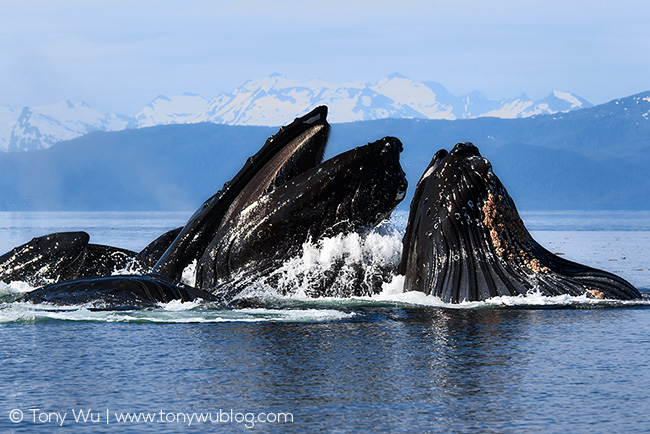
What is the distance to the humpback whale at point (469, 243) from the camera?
12.8 meters

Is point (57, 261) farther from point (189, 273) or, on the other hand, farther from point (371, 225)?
point (371, 225)

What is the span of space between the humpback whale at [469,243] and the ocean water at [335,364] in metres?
0.22

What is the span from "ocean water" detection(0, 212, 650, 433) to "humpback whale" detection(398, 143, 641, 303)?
22 centimetres

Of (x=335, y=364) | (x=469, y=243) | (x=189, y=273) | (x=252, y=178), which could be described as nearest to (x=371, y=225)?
(x=469, y=243)

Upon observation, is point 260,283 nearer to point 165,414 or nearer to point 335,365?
point 335,365

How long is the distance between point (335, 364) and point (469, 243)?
171 inches

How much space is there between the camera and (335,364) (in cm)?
898

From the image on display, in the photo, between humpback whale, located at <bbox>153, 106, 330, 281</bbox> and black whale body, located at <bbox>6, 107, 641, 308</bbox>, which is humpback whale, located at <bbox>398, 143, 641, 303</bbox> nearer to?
black whale body, located at <bbox>6, 107, 641, 308</bbox>

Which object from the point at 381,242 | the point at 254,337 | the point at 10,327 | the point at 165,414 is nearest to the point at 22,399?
the point at 165,414

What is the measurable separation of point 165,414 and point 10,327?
16.0ft

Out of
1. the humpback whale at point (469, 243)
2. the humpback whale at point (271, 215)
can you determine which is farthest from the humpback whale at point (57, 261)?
the humpback whale at point (469, 243)

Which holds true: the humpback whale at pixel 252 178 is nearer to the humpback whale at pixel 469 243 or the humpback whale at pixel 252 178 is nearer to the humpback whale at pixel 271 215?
the humpback whale at pixel 271 215

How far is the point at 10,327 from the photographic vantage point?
1148 cm

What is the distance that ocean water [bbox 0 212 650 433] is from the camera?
23.3ft
